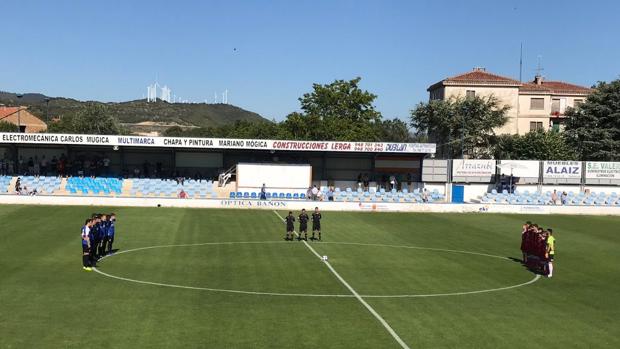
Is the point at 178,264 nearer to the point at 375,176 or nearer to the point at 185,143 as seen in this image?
the point at 185,143

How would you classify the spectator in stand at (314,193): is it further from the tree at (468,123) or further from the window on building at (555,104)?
the window on building at (555,104)

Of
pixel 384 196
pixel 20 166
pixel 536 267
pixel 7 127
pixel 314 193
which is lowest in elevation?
pixel 536 267

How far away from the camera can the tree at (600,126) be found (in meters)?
69.0

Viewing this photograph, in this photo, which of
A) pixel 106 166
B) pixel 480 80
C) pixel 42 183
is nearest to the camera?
pixel 42 183

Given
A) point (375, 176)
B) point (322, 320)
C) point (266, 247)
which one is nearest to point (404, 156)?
point (375, 176)

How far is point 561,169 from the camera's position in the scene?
5684 cm

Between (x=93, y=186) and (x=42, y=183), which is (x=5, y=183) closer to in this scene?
(x=42, y=183)

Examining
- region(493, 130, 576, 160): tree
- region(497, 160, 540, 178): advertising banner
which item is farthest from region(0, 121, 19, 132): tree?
region(497, 160, 540, 178): advertising banner

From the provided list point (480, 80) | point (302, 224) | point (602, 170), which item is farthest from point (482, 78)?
point (302, 224)

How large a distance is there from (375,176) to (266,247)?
32.5m

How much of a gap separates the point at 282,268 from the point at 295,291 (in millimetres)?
3885

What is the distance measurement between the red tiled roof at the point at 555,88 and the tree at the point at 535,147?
2273 centimetres

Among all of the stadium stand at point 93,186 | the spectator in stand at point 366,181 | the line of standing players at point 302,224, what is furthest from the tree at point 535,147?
the line of standing players at point 302,224

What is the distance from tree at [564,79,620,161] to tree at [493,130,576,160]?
1616 mm
